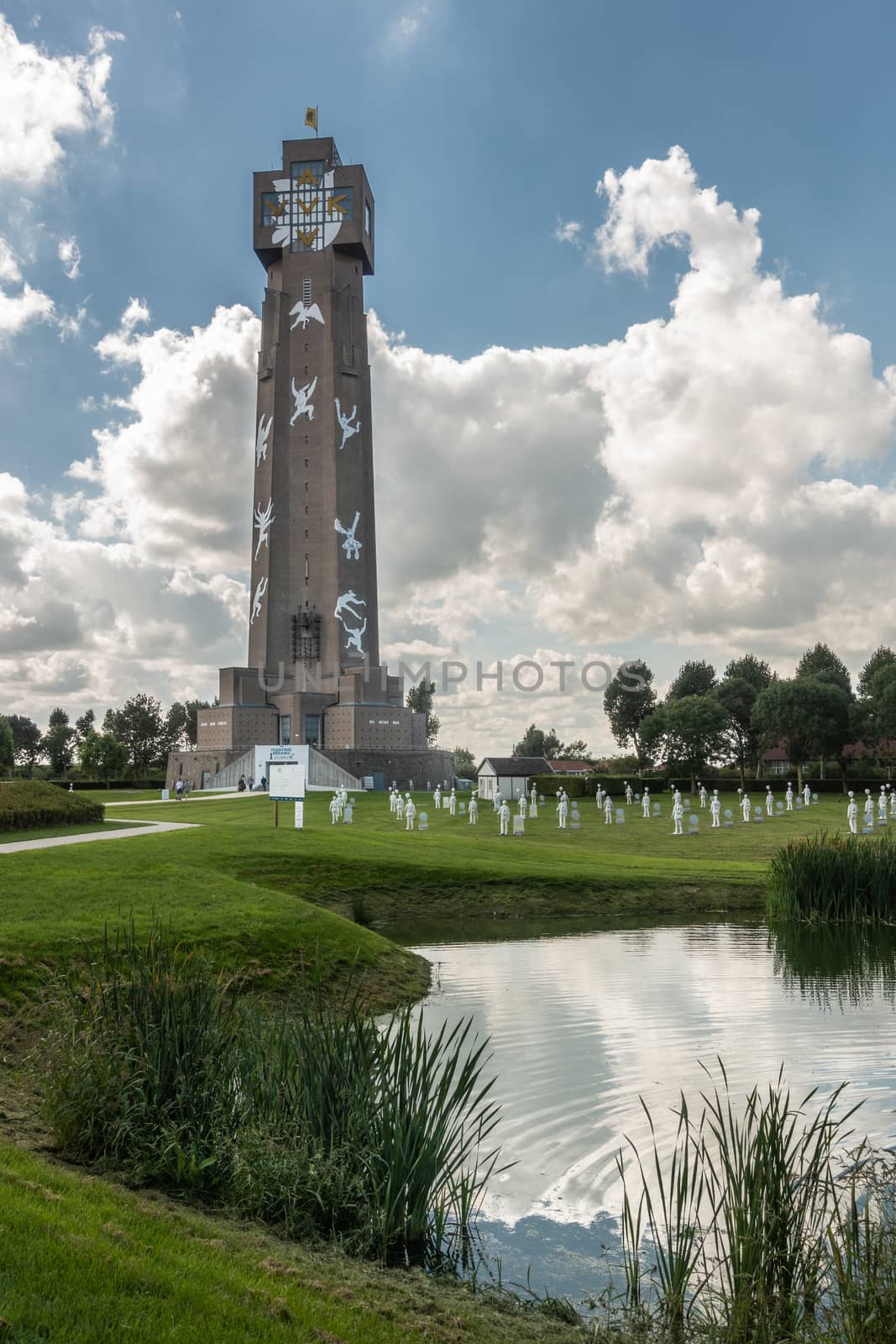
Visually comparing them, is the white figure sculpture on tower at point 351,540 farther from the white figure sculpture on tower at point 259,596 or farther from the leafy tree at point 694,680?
the leafy tree at point 694,680

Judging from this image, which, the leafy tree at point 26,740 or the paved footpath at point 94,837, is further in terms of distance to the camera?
the leafy tree at point 26,740

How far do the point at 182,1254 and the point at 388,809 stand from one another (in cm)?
4350

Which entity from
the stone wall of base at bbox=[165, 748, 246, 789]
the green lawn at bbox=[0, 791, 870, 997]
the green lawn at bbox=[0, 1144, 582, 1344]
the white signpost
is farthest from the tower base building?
the green lawn at bbox=[0, 1144, 582, 1344]

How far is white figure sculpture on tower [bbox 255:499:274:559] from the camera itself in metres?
81.3

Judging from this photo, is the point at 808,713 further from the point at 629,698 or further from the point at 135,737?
the point at 135,737

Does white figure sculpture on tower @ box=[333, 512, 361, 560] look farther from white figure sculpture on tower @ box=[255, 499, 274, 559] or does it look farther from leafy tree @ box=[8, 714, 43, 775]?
leafy tree @ box=[8, 714, 43, 775]

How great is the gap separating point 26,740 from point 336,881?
111 metres

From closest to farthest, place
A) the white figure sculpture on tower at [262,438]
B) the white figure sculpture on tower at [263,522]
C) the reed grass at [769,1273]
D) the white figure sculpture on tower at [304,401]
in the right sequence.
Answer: the reed grass at [769,1273], the white figure sculpture on tower at [263,522], the white figure sculpture on tower at [304,401], the white figure sculpture on tower at [262,438]

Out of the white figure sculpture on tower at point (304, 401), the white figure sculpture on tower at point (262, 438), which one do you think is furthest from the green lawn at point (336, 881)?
the white figure sculpture on tower at point (304, 401)

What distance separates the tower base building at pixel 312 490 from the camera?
76.3 m

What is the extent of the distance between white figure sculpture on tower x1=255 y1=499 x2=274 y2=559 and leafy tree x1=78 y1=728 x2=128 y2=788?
20152 mm

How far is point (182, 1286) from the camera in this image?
4641 millimetres

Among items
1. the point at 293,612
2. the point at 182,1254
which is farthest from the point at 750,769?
the point at 182,1254

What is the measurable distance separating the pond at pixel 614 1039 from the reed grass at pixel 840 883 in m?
1.11
